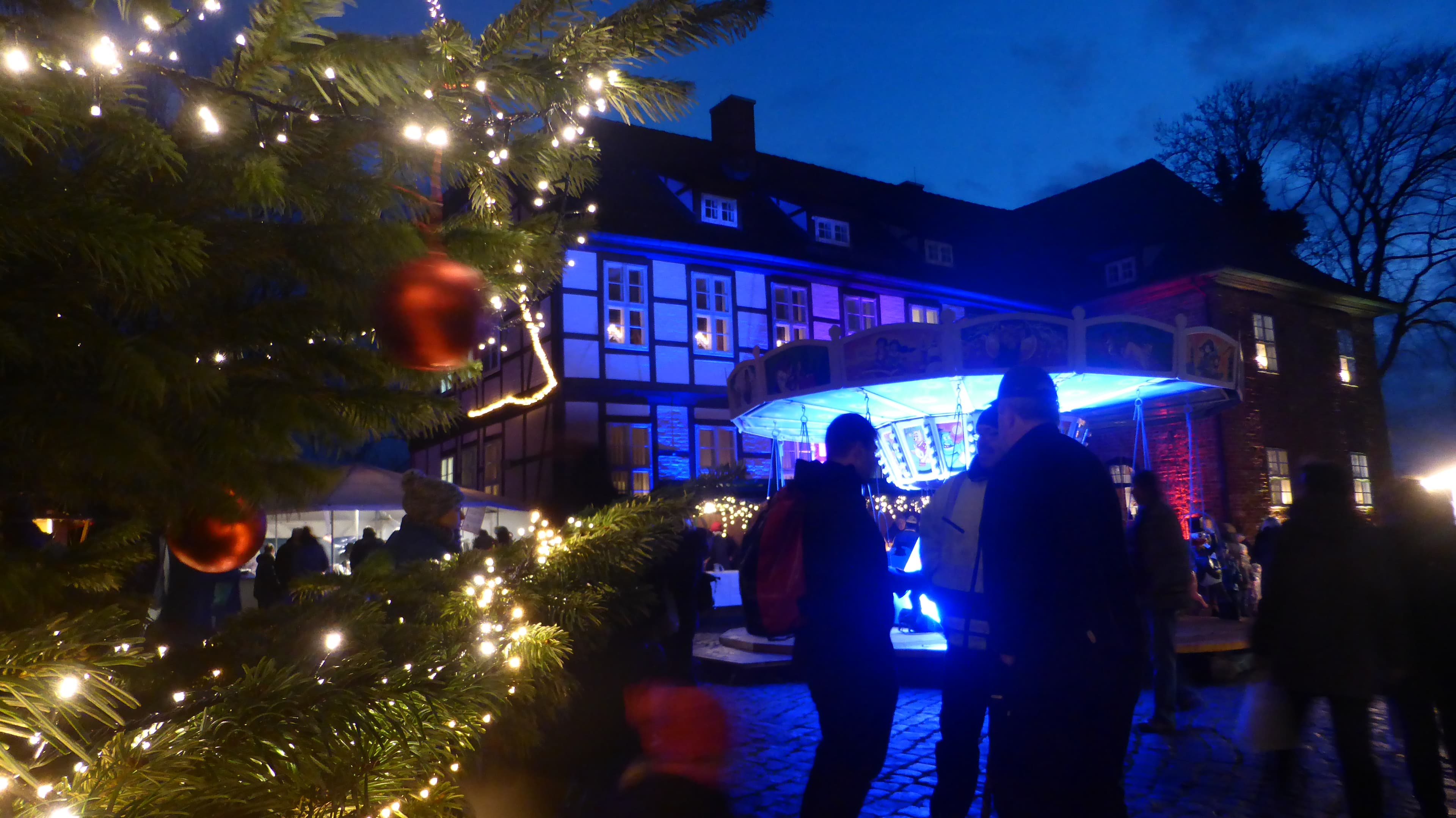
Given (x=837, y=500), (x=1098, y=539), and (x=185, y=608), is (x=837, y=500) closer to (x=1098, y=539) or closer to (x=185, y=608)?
(x=1098, y=539)

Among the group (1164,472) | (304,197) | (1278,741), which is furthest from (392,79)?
(1164,472)

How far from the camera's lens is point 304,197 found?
1452 millimetres

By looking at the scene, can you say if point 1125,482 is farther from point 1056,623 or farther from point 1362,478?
point 1056,623

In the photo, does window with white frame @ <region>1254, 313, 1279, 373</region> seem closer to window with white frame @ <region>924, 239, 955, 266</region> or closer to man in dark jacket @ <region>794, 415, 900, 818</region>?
window with white frame @ <region>924, 239, 955, 266</region>

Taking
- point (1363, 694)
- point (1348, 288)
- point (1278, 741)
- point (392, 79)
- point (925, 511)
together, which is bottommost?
point (1278, 741)

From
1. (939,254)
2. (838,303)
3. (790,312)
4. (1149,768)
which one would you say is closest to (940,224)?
(939,254)

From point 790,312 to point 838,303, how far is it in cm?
149

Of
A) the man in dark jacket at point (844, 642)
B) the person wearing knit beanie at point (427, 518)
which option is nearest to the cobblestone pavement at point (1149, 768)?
the man in dark jacket at point (844, 642)

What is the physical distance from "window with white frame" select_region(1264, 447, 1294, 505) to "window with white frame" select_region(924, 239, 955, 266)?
9.49 m

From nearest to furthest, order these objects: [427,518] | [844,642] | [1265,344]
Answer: [844,642] < [427,518] < [1265,344]

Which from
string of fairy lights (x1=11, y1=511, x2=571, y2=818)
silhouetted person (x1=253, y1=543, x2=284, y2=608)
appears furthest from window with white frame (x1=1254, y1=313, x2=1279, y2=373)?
string of fairy lights (x1=11, y1=511, x2=571, y2=818)

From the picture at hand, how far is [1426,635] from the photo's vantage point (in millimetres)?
4473

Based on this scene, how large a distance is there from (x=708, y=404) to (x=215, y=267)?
61.0 ft

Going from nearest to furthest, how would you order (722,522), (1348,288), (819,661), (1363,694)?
(819,661) → (1363,694) → (722,522) → (1348,288)
